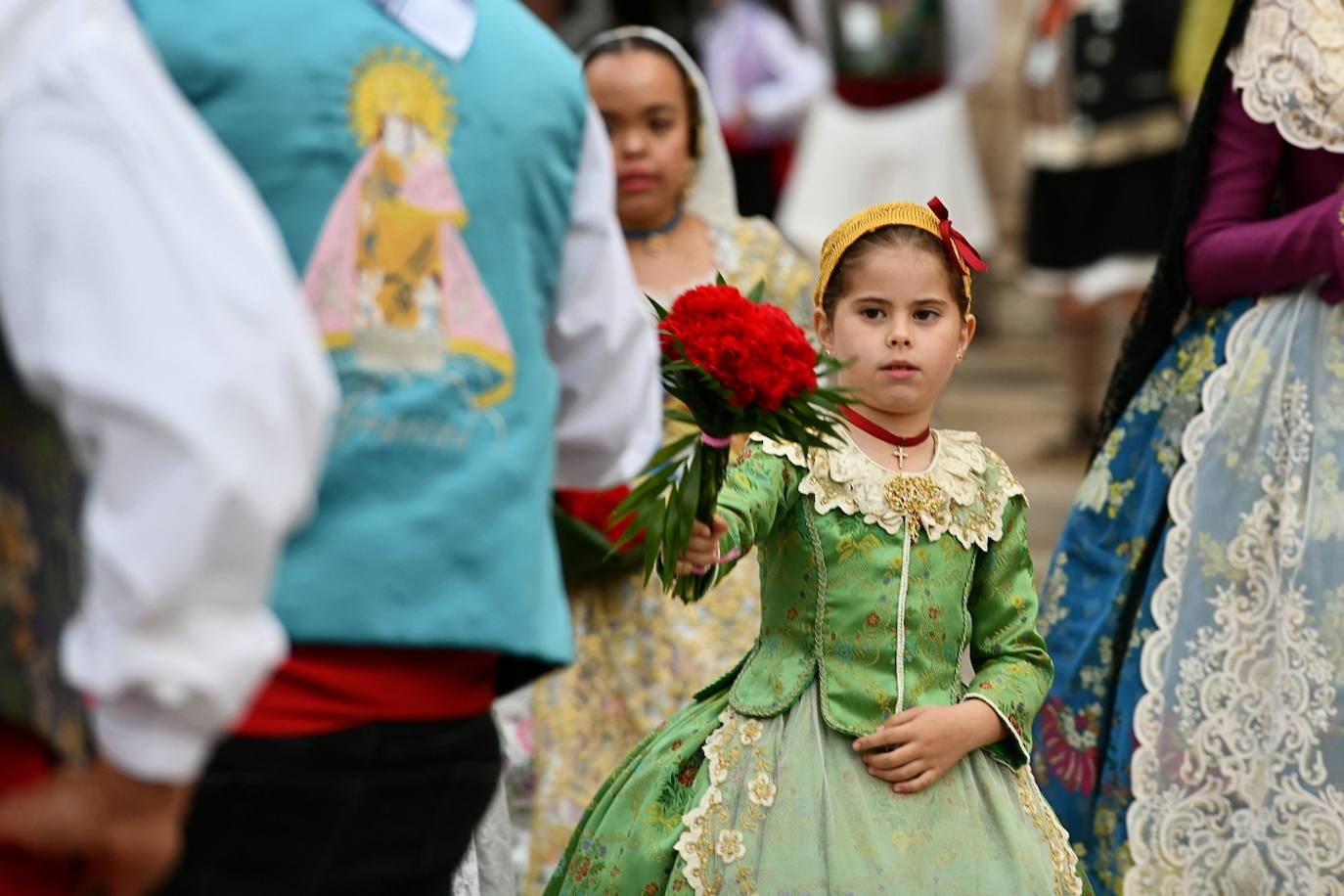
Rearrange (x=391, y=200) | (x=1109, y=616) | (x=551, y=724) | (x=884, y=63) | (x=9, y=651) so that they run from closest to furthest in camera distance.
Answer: (x=9, y=651) → (x=391, y=200) → (x=1109, y=616) → (x=551, y=724) → (x=884, y=63)

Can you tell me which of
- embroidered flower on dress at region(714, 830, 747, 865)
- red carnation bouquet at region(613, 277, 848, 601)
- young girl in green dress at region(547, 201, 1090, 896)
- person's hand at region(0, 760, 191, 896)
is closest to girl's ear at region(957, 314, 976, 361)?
young girl in green dress at region(547, 201, 1090, 896)

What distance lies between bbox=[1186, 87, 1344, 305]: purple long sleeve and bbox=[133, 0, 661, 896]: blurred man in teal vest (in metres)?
1.79

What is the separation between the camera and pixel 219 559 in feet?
5.23

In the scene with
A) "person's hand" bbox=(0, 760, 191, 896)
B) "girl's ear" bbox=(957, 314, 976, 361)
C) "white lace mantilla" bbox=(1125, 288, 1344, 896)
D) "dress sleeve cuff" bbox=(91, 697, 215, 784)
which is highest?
"dress sleeve cuff" bbox=(91, 697, 215, 784)

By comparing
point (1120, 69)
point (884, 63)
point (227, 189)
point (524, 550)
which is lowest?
point (884, 63)

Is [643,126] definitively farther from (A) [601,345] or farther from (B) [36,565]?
(B) [36,565]

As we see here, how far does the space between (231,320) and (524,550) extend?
0.55 meters

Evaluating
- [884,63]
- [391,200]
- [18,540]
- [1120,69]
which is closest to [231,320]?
[18,540]

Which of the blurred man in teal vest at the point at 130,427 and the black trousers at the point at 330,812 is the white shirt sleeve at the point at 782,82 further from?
the blurred man in teal vest at the point at 130,427

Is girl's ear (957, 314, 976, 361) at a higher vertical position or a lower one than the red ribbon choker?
higher

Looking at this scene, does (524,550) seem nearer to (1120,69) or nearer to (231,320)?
(231,320)

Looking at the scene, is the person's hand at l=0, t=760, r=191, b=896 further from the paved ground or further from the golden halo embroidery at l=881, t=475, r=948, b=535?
the paved ground

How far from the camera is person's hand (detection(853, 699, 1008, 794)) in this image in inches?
110

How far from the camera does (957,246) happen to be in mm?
2969
